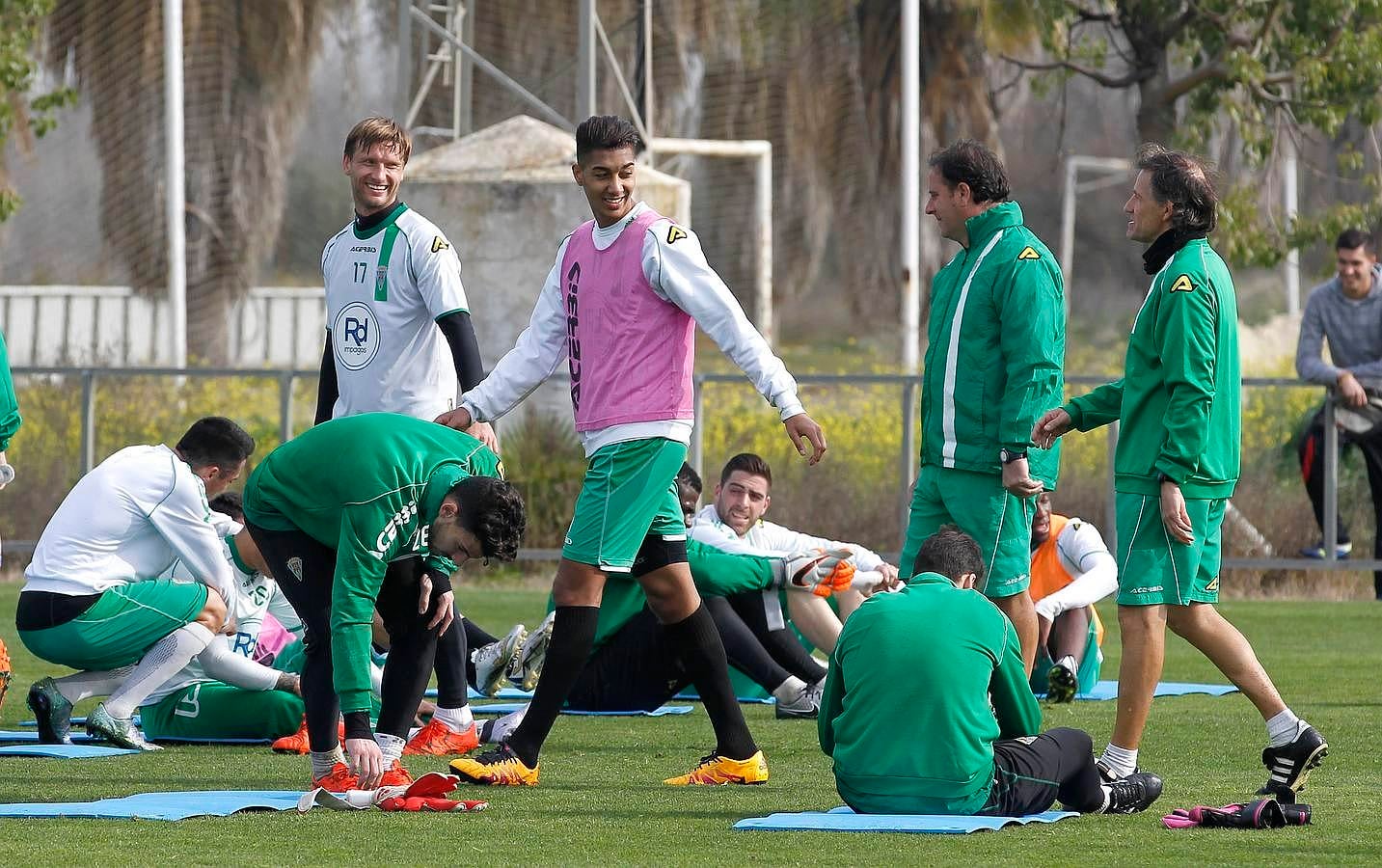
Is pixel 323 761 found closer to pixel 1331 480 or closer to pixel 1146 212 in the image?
pixel 1146 212

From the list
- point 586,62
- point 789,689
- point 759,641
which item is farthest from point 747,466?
point 586,62

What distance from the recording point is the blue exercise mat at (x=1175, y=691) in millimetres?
9977

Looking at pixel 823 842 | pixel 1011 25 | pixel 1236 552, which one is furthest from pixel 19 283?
pixel 823 842

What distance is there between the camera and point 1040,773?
6.26 metres

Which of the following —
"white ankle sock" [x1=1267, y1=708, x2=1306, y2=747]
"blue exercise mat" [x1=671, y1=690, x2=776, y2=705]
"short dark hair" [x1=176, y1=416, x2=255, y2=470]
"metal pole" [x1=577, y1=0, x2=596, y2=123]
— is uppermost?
"metal pole" [x1=577, y1=0, x2=596, y2=123]

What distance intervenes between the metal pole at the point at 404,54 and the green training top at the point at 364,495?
13.3 metres

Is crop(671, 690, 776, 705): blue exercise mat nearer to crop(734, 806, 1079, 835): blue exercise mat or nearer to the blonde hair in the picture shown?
the blonde hair

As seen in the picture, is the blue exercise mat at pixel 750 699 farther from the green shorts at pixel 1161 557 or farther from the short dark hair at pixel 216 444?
the green shorts at pixel 1161 557

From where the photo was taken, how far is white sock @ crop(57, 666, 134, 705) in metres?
8.53

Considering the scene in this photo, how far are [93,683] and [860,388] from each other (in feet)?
28.2

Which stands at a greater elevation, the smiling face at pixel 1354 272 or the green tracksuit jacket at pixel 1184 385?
the smiling face at pixel 1354 272

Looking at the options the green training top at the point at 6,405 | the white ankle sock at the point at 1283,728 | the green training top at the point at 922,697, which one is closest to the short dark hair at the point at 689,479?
the green training top at the point at 6,405

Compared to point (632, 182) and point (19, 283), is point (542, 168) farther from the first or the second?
point (19, 283)

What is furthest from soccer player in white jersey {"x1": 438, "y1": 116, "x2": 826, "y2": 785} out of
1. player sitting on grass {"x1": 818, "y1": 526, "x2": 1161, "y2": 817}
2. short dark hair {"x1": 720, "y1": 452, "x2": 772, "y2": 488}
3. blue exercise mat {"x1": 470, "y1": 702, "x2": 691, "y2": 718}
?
short dark hair {"x1": 720, "y1": 452, "x2": 772, "y2": 488}
